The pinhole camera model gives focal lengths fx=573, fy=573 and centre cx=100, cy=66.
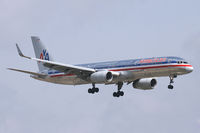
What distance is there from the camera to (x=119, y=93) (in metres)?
92.8

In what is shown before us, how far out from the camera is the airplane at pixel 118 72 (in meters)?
81.5

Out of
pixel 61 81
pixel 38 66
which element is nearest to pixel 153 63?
pixel 61 81

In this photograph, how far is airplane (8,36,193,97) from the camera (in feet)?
267

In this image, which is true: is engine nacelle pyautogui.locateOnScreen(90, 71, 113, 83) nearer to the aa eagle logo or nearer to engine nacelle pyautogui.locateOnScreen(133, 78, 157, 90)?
engine nacelle pyautogui.locateOnScreen(133, 78, 157, 90)

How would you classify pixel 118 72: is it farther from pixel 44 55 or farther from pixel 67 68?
pixel 44 55

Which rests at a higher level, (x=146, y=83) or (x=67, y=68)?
(x=67, y=68)

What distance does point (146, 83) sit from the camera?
90312 mm

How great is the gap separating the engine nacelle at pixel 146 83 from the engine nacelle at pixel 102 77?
836 centimetres

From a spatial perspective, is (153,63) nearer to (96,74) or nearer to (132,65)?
(132,65)

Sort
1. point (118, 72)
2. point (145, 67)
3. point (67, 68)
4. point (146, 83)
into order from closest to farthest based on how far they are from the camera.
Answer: point (145, 67)
point (118, 72)
point (67, 68)
point (146, 83)

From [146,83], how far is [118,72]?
7.73m

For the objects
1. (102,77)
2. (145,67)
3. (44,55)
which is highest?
(145,67)

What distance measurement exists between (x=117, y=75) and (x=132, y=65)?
273cm

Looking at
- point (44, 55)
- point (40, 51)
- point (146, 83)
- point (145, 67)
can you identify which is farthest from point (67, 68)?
point (146, 83)
